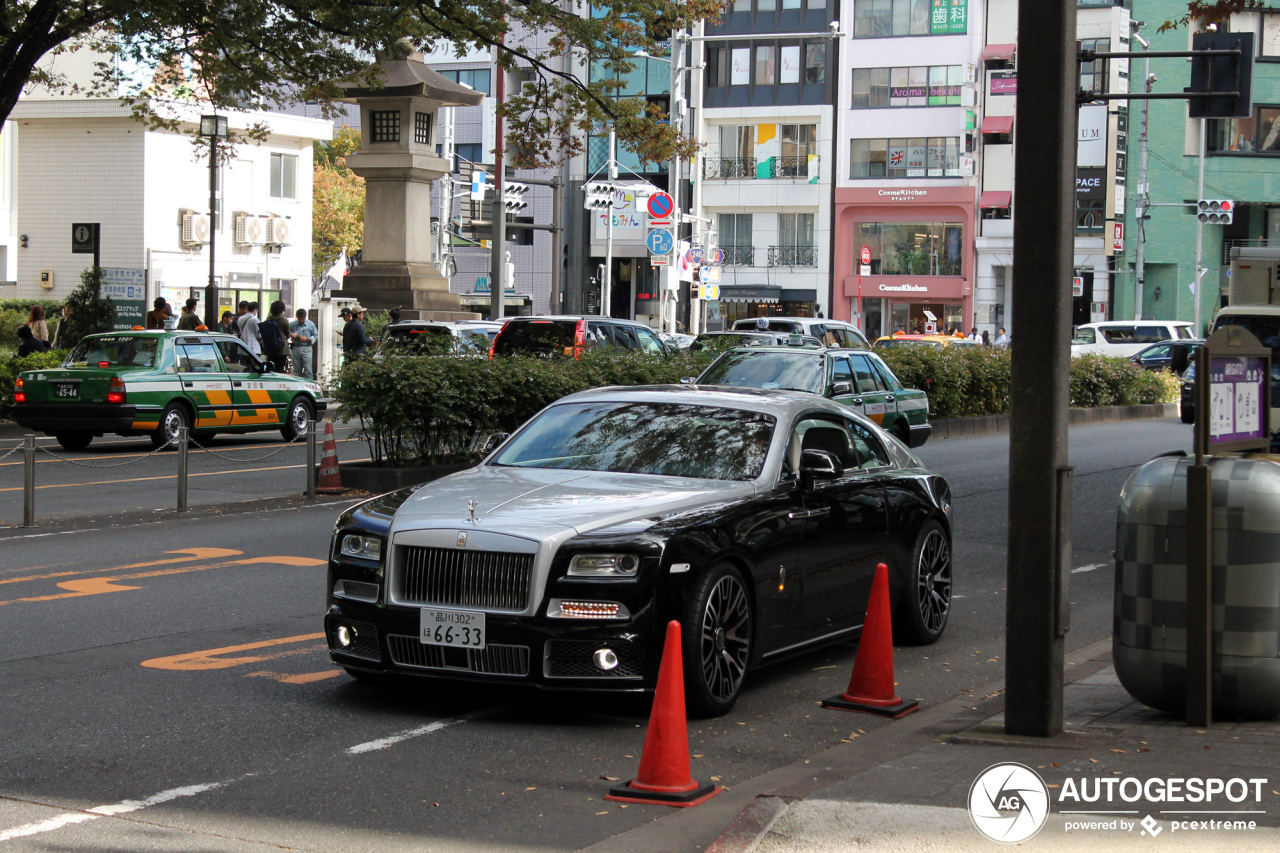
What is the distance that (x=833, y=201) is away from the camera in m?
66.1

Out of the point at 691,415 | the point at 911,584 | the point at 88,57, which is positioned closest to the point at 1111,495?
the point at 911,584

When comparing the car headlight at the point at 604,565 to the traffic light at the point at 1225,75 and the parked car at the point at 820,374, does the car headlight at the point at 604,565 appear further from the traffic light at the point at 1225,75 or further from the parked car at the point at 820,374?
the traffic light at the point at 1225,75

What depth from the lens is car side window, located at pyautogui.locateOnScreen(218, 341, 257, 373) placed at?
74.4 feet

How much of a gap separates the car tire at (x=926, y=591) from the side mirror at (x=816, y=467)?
4.58 ft

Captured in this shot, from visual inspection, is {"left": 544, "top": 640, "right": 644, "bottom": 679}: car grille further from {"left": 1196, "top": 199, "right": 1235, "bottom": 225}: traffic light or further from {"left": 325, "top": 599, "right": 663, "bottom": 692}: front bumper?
{"left": 1196, "top": 199, "right": 1235, "bottom": 225}: traffic light

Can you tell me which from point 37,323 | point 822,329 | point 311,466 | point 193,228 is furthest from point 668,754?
point 193,228

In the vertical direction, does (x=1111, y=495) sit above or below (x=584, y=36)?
below

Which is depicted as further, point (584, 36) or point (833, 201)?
point (833, 201)

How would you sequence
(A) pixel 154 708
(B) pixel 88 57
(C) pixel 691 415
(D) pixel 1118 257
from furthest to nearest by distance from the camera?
(D) pixel 1118 257, (B) pixel 88 57, (C) pixel 691 415, (A) pixel 154 708

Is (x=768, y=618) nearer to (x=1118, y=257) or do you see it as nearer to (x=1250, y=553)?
(x=1250, y=553)

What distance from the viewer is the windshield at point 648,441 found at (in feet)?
26.3

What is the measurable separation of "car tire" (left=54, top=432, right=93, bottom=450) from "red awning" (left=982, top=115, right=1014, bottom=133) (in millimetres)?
48168

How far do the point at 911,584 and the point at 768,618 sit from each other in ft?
6.13

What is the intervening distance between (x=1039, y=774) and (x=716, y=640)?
180cm
